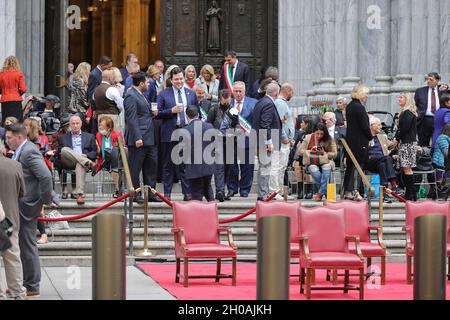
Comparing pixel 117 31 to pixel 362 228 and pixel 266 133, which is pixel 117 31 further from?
pixel 362 228

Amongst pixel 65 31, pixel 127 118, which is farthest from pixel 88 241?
pixel 65 31

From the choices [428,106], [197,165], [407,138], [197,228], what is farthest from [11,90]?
[428,106]

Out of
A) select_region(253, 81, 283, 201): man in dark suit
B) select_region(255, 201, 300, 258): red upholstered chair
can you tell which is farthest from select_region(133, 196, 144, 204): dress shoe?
select_region(255, 201, 300, 258): red upholstered chair

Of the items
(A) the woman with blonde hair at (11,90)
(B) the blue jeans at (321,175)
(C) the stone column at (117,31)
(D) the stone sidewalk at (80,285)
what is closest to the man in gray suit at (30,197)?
(D) the stone sidewalk at (80,285)

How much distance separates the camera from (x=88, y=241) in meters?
19.5

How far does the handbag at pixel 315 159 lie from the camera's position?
70.7 feet

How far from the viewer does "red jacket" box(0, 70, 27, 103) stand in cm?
2264

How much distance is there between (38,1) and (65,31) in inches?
84.6

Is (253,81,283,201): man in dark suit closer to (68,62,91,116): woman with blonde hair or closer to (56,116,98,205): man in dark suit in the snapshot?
(56,116,98,205): man in dark suit

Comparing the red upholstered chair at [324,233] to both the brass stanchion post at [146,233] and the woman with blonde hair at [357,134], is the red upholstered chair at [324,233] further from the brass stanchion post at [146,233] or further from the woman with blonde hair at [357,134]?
the woman with blonde hair at [357,134]

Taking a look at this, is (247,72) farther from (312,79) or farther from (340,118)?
(312,79)

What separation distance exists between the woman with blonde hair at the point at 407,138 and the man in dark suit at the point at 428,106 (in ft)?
6.42

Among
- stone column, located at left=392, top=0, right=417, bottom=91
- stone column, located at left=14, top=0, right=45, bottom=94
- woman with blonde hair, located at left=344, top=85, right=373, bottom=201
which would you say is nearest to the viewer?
woman with blonde hair, located at left=344, top=85, right=373, bottom=201

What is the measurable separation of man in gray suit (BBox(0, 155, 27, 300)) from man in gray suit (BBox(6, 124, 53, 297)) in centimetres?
60
